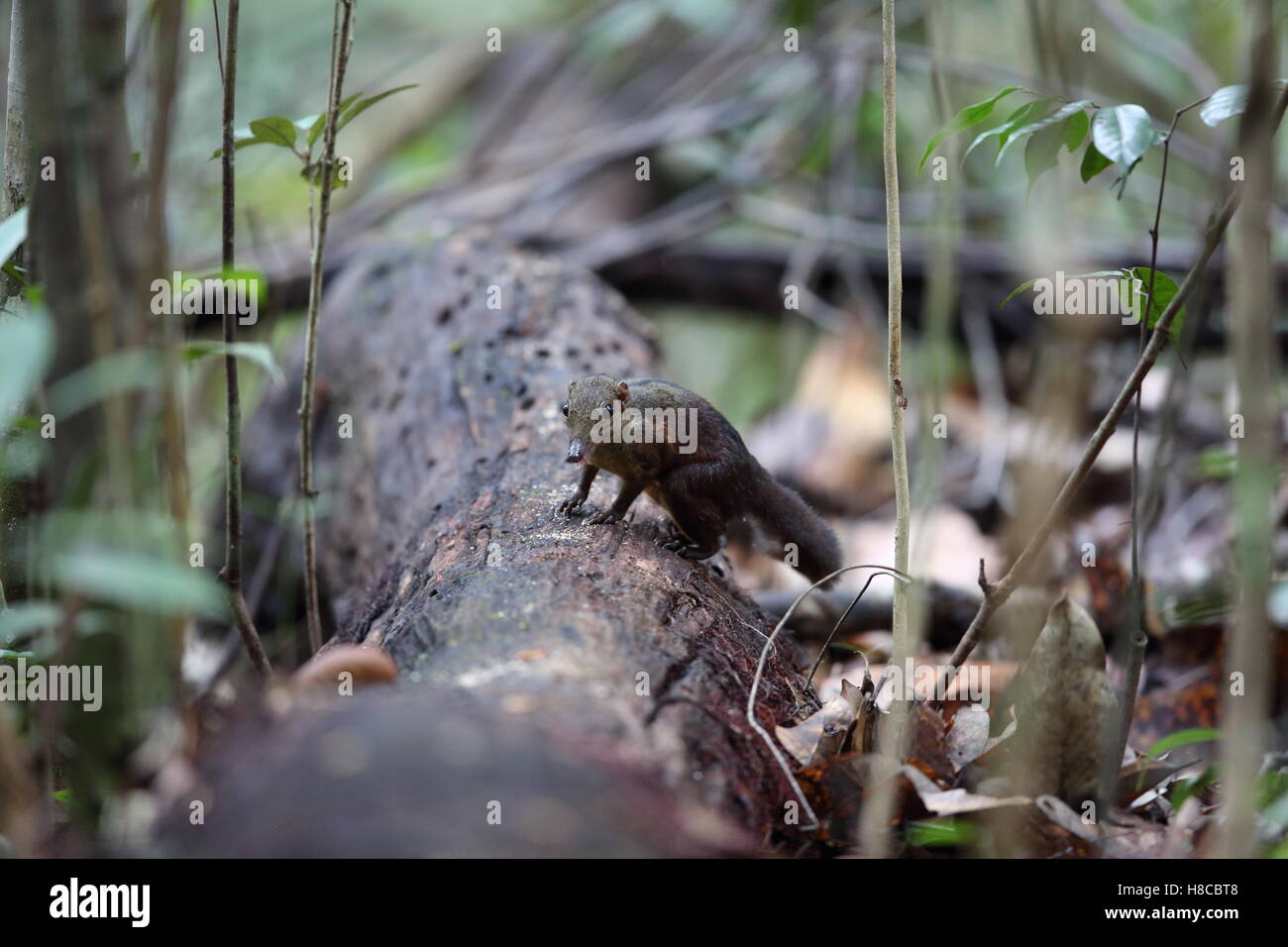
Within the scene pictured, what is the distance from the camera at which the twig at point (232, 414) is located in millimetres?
2568

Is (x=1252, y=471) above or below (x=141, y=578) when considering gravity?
above

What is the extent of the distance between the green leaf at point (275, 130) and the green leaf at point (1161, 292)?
2.42 m

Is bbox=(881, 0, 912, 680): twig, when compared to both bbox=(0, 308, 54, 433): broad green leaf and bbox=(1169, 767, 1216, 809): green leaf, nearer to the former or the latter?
bbox=(1169, 767, 1216, 809): green leaf

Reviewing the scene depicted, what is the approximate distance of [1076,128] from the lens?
2.69 meters

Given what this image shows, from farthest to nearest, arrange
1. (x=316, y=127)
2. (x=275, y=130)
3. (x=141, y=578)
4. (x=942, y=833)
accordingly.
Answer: (x=275, y=130), (x=316, y=127), (x=942, y=833), (x=141, y=578)

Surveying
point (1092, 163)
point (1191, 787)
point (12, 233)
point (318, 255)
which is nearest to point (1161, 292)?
point (1092, 163)

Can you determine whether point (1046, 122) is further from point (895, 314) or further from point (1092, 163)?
point (895, 314)

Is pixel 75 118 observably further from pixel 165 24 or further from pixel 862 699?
pixel 862 699

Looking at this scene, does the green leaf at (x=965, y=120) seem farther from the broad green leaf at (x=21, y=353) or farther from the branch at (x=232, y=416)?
the broad green leaf at (x=21, y=353)

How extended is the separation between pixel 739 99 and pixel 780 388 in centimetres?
238

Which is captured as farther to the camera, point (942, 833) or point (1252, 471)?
point (942, 833)

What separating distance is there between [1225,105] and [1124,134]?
0.23 meters
